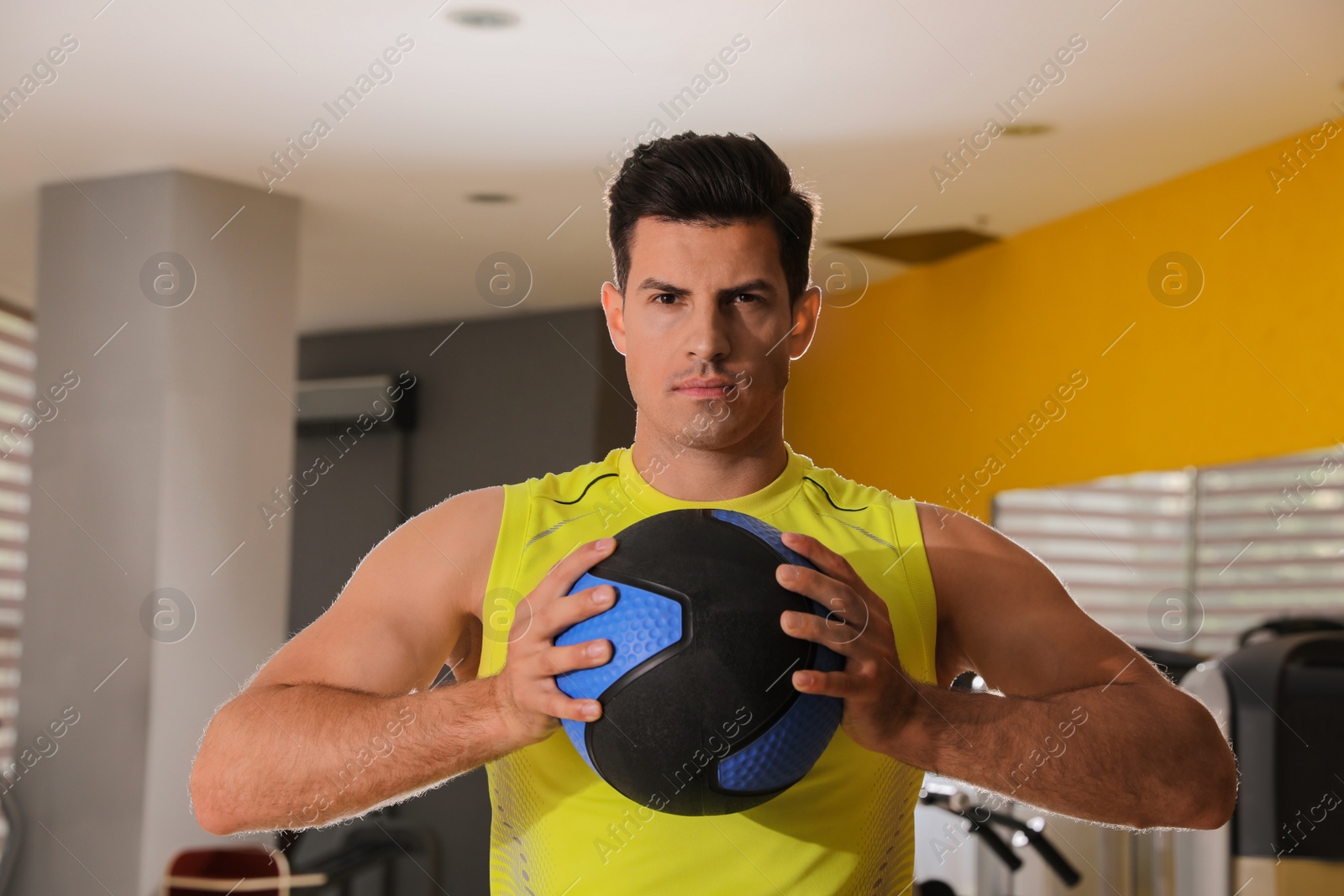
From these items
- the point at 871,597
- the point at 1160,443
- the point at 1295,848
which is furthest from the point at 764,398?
the point at 1160,443

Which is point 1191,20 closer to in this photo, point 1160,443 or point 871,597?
point 1160,443

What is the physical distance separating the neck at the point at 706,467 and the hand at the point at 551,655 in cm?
34

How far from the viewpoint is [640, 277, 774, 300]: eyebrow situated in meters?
1.47

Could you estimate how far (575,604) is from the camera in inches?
44.6

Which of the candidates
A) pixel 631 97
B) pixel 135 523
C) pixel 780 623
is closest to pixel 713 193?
pixel 780 623

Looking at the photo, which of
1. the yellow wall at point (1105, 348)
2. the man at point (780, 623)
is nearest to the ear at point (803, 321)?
the man at point (780, 623)

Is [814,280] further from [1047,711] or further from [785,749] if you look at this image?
[785,749]

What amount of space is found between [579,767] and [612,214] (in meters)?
0.70

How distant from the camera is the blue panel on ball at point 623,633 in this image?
3.71 feet

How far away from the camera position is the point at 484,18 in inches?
130

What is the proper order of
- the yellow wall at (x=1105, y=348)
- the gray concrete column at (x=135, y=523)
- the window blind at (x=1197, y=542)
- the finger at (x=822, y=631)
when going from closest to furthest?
1. the finger at (x=822, y=631)
2. the window blind at (x=1197, y=542)
3. the yellow wall at (x=1105, y=348)
4. the gray concrete column at (x=135, y=523)

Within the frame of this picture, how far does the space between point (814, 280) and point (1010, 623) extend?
4.19 metres

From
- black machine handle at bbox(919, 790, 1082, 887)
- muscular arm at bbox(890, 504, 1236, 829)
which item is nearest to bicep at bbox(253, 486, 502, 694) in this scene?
muscular arm at bbox(890, 504, 1236, 829)

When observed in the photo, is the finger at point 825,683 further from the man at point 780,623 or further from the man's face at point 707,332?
the man's face at point 707,332
